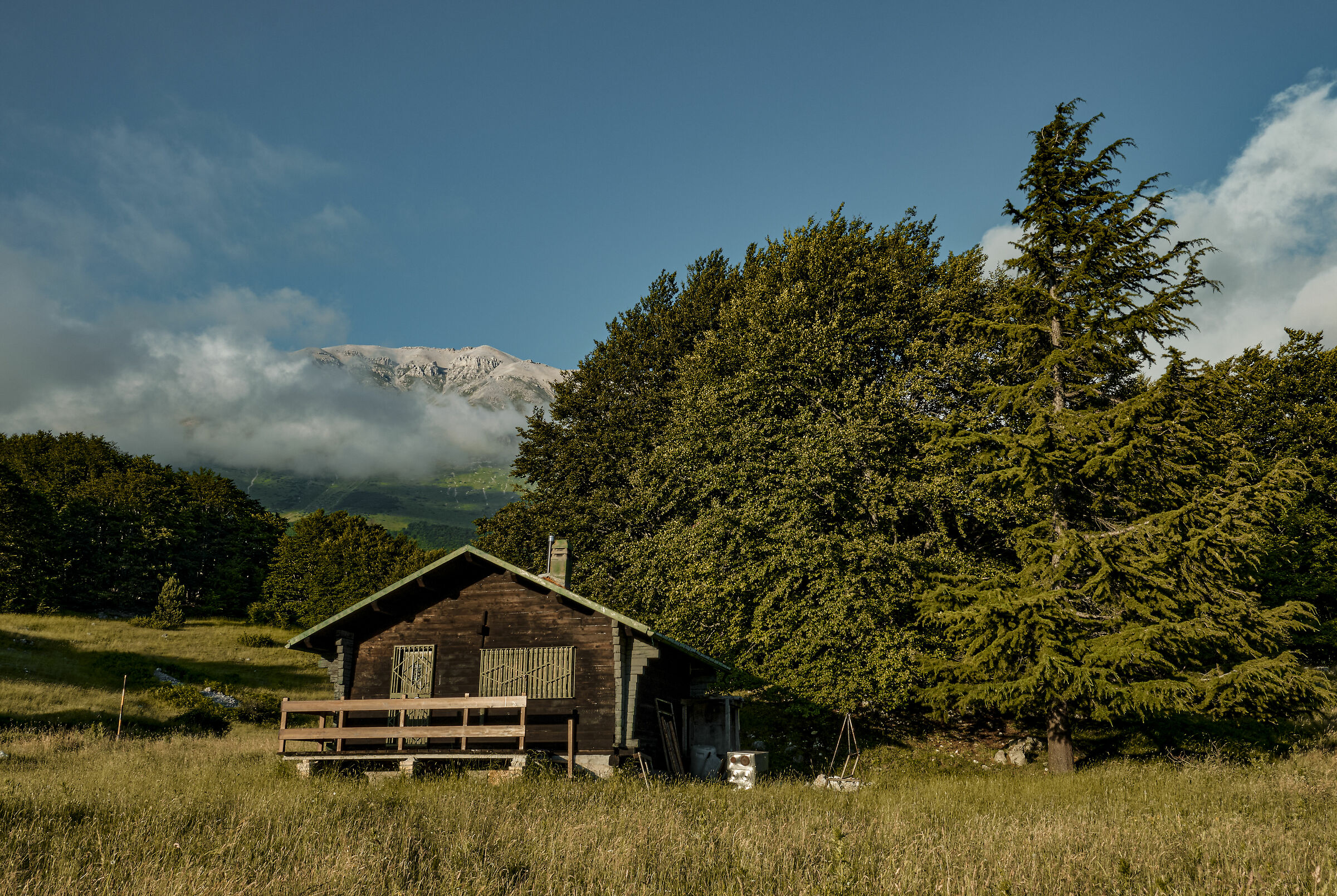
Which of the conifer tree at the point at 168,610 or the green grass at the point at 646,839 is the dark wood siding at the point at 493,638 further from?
the conifer tree at the point at 168,610

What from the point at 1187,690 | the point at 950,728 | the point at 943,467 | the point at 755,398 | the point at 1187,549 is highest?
the point at 755,398

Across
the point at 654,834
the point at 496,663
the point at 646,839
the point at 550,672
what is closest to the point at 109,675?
the point at 496,663

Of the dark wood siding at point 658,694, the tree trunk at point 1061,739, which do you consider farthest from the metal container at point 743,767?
the tree trunk at point 1061,739

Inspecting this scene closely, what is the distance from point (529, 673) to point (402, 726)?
10.6 feet

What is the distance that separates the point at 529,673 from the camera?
740 inches

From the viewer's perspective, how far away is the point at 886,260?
27.8 m

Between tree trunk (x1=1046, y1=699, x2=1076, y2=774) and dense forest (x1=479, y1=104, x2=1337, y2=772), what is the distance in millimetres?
61

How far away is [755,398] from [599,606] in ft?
36.2

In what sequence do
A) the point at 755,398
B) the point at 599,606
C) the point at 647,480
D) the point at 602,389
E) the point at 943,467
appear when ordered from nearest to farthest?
the point at 599,606
the point at 943,467
the point at 755,398
the point at 647,480
the point at 602,389

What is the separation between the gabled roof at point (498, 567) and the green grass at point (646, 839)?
4593 mm

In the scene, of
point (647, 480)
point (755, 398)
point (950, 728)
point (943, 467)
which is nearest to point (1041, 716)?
point (950, 728)

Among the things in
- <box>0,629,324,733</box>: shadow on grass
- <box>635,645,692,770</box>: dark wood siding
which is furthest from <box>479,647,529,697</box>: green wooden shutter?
<box>0,629,324,733</box>: shadow on grass

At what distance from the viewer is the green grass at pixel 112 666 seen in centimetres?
2666

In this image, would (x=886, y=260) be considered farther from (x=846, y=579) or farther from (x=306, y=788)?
(x=306, y=788)
